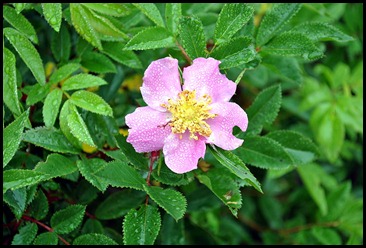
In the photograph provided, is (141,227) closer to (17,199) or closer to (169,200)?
(169,200)

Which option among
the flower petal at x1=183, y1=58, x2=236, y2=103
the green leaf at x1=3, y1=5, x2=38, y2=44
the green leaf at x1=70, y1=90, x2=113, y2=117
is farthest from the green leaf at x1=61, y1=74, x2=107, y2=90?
the flower petal at x1=183, y1=58, x2=236, y2=103

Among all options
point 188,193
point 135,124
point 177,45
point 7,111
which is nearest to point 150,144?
point 135,124

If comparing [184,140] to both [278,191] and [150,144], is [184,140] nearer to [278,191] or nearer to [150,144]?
[150,144]

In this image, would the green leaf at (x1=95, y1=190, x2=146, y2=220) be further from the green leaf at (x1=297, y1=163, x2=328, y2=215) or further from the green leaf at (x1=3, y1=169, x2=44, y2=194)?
the green leaf at (x1=297, y1=163, x2=328, y2=215)

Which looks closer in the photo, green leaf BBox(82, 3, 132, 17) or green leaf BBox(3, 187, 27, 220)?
green leaf BBox(3, 187, 27, 220)

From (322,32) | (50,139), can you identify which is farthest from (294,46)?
(50,139)

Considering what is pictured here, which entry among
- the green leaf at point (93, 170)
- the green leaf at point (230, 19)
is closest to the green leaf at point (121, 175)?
the green leaf at point (93, 170)
